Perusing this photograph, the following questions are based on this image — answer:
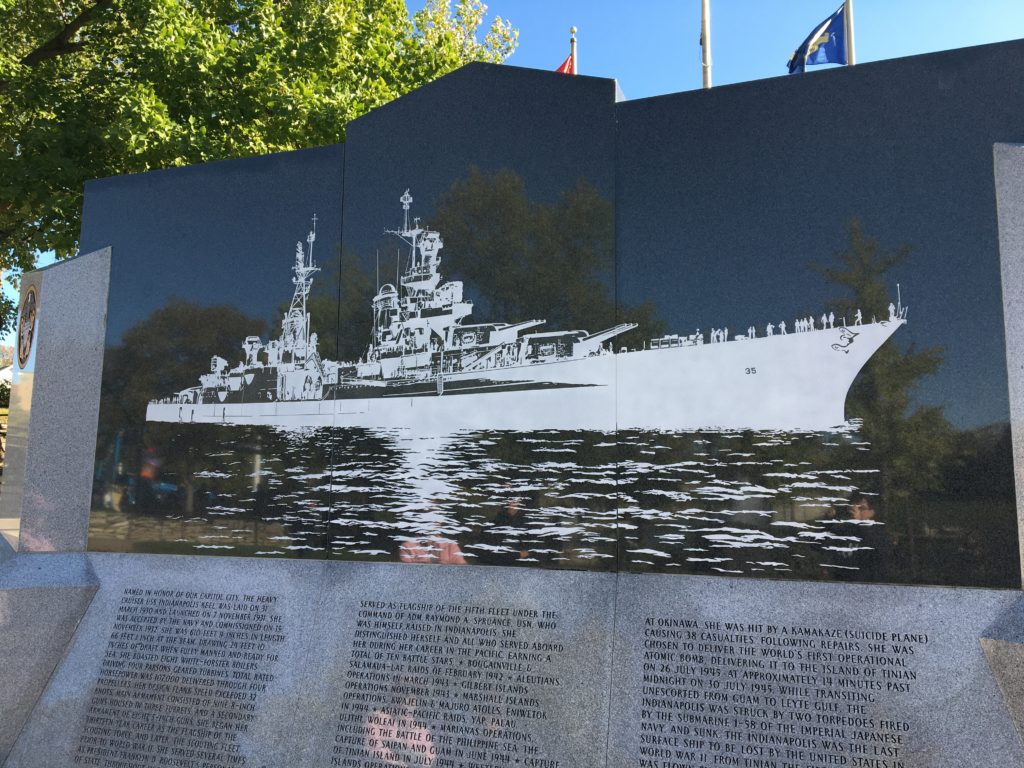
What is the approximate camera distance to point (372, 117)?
7.83 metres

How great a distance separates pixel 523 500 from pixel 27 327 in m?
6.33

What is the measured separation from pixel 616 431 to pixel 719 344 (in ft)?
3.10

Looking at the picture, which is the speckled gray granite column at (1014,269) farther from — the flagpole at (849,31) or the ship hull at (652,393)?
the flagpole at (849,31)

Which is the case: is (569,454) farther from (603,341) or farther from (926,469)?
(926,469)

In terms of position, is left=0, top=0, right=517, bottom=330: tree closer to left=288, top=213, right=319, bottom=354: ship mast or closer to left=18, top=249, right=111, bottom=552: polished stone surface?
left=18, top=249, right=111, bottom=552: polished stone surface

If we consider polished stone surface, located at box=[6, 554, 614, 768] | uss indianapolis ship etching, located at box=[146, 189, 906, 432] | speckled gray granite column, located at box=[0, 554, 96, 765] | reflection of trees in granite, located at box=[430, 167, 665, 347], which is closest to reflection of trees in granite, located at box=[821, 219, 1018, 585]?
uss indianapolis ship etching, located at box=[146, 189, 906, 432]

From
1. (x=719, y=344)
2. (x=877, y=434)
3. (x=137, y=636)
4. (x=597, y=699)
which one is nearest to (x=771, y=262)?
(x=719, y=344)

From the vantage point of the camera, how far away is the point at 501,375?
6.84m

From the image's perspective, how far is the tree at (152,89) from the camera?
14609 millimetres

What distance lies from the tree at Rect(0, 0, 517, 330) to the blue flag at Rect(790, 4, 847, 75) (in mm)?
7709

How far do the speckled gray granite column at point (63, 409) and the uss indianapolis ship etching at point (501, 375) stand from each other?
0.84 metres

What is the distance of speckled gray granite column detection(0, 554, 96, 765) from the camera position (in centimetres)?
715

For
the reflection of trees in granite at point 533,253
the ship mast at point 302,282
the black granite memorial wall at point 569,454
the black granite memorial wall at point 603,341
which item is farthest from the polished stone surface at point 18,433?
the reflection of trees in granite at point 533,253

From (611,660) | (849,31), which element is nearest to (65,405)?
(611,660)
